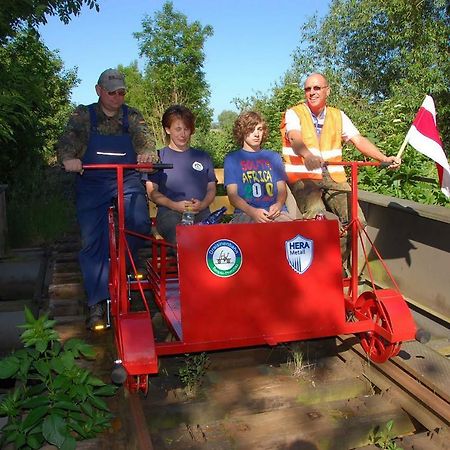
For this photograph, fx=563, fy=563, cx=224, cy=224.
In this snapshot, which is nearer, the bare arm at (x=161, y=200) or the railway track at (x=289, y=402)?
the railway track at (x=289, y=402)

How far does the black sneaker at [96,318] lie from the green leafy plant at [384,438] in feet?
7.43

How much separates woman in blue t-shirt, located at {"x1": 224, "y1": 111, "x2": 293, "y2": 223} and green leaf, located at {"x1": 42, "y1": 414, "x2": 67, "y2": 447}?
2090 millimetres

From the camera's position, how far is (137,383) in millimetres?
3510

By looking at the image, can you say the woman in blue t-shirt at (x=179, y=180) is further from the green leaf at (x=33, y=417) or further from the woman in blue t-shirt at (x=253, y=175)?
the green leaf at (x=33, y=417)

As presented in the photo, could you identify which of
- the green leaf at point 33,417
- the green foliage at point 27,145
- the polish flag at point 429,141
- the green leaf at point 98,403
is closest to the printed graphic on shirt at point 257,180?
the polish flag at point 429,141

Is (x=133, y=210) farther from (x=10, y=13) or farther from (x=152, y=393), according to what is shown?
(x=10, y=13)

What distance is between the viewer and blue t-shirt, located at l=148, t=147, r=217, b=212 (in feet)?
15.8

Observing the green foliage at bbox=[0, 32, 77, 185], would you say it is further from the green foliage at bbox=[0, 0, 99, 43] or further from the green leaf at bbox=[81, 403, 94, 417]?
the green leaf at bbox=[81, 403, 94, 417]

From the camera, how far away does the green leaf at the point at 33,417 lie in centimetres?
316

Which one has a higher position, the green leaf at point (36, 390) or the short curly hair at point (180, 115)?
the short curly hair at point (180, 115)

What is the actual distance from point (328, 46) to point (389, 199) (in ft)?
72.5

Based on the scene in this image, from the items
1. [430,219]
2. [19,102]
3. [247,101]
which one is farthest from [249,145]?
[247,101]

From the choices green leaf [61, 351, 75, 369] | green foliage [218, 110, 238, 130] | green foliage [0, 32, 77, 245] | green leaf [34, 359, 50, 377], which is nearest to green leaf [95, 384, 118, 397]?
green leaf [61, 351, 75, 369]

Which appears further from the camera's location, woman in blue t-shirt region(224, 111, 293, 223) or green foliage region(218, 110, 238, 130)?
green foliage region(218, 110, 238, 130)
